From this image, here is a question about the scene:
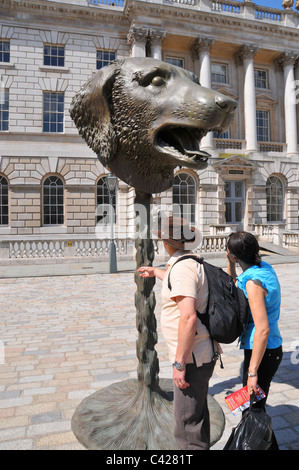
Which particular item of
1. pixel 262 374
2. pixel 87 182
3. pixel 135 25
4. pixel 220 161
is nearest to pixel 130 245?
pixel 87 182

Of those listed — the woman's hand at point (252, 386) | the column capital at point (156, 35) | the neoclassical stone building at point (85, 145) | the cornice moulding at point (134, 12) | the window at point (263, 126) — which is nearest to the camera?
the woman's hand at point (252, 386)

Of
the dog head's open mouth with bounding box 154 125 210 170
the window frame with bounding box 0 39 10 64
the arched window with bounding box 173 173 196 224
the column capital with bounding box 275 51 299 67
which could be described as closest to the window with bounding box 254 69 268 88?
the column capital with bounding box 275 51 299 67

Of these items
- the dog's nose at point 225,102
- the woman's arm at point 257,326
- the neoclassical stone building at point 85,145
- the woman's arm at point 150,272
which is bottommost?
the woman's arm at point 257,326

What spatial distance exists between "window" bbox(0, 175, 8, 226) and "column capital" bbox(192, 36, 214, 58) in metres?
16.3

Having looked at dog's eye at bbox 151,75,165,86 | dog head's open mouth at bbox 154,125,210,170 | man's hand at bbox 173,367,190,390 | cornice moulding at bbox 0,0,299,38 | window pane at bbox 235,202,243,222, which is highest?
cornice moulding at bbox 0,0,299,38

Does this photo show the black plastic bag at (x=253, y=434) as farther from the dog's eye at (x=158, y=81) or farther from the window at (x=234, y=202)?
the window at (x=234, y=202)

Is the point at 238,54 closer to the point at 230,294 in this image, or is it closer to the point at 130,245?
the point at 130,245

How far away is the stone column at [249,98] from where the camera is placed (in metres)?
24.2

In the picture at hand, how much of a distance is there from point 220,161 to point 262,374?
69.0 feet

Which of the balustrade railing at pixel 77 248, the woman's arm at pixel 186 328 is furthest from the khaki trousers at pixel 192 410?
the balustrade railing at pixel 77 248

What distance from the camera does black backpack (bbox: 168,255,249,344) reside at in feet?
7.12

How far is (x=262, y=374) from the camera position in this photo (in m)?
2.73

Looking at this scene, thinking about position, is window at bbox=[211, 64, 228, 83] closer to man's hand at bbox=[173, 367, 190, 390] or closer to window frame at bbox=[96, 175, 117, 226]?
Answer: window frame at bbox=[96, 175, 117, 226]

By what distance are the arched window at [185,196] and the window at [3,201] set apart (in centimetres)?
1103
